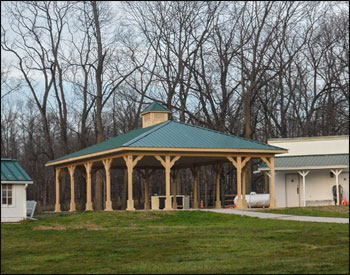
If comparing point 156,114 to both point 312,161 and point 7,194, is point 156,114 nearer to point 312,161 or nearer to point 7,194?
point 312,161

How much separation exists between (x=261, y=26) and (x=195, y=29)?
522 cm

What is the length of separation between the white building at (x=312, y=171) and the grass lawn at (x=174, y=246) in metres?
11.3

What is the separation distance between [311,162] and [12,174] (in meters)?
17.3

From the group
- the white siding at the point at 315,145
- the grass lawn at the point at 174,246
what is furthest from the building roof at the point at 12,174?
the white siding at the point at 315,145

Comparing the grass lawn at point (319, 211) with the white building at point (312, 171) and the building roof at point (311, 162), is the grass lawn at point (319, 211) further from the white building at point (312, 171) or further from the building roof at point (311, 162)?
the white building at point (312, 171)

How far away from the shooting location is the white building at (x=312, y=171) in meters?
35.4

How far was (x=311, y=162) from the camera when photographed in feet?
119

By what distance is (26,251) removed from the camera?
1619 centimetres

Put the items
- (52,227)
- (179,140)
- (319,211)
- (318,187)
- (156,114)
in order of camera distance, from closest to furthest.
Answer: (52,227), (319,211), (179,140), (156,114), (318,187)

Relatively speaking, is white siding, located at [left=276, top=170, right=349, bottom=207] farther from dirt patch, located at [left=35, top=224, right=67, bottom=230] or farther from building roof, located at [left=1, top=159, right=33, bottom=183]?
dirt patch, located at [left=35, top=224, right=67, bottom=230]

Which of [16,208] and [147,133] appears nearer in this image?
[16,208]

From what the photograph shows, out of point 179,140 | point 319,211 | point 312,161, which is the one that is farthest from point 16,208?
point 312,161

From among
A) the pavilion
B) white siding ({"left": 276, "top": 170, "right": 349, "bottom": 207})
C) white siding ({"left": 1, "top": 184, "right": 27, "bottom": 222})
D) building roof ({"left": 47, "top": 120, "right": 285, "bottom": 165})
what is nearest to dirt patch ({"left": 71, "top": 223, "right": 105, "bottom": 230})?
white siding ({"left": 1, "top": 184, "right": 27, "bottom": 222})

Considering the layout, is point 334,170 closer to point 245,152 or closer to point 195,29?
point 245,152
